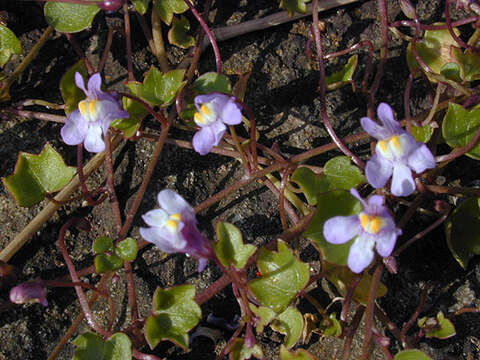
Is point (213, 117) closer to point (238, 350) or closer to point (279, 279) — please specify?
point (279, 279)

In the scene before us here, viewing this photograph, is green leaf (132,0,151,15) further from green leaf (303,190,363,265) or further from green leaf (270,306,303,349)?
green leaf (270,306,303,349)

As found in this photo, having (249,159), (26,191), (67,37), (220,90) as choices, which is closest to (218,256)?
(249,159)

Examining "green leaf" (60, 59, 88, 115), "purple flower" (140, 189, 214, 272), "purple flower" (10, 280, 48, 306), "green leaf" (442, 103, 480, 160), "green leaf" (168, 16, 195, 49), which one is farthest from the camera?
"green leaf" (168, 16, 195, 49)

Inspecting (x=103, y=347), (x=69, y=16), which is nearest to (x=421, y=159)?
(x=103, y=347)

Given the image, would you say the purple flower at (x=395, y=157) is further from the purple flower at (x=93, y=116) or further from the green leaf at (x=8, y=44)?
the green leaf at (x=8, y=44)

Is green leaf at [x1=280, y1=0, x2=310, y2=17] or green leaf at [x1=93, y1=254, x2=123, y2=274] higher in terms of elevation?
green leaf at [x1=280, y1=0, x2=310, y2=17]

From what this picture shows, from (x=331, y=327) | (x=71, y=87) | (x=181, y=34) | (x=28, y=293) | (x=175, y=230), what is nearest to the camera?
(x=175, y=230)

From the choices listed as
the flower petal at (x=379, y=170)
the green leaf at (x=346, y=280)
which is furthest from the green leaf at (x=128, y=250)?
the flower petal at (x=379, y=170)

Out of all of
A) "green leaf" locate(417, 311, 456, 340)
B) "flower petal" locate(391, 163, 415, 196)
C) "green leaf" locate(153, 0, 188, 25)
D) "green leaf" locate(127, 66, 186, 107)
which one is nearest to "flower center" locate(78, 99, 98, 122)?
"green leaf" locate(127, 66, 186, 107)
